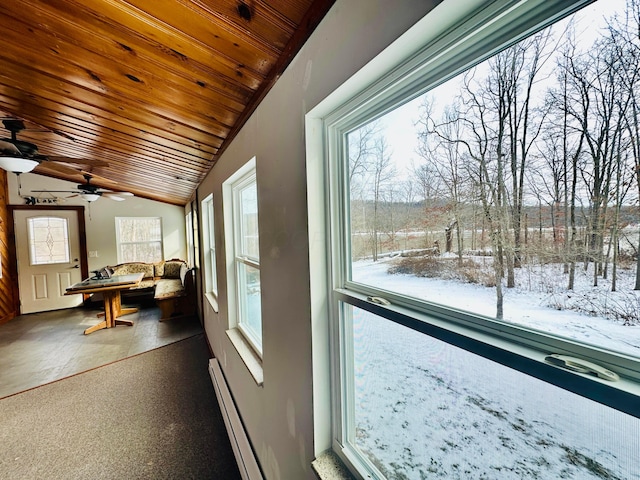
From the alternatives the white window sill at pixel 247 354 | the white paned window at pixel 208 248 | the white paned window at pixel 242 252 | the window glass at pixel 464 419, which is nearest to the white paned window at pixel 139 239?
the white paned window at pixel 208 248

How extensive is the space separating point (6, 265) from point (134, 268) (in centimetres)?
193

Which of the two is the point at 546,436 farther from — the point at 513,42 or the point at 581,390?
the point at 513,42

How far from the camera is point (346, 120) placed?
32.8 inches

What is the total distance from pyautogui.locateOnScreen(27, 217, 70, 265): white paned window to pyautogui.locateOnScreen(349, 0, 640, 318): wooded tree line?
23.8 ft

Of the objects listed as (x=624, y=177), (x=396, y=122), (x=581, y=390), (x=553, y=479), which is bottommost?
(x=553, y=479)

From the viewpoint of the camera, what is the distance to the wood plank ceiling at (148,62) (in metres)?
0.88

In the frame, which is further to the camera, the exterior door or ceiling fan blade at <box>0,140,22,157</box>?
the exterior door

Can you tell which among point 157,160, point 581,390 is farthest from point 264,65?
point 157,160

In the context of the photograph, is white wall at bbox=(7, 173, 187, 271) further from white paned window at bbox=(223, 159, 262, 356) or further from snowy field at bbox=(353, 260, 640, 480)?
snowy field at bbox=(353, 260, 640, 480)

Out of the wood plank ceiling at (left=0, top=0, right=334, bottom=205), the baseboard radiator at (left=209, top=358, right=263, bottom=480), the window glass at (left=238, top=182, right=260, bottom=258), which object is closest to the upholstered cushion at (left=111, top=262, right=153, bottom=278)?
the wood plank ceiling at (left=0, top=0, right=334, bottom=205)

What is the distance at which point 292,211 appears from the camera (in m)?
1.02

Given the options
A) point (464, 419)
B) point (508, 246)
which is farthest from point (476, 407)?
point (508, 246)

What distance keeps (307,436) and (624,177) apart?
1.13 m

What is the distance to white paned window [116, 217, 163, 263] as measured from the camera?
5.99 meters
